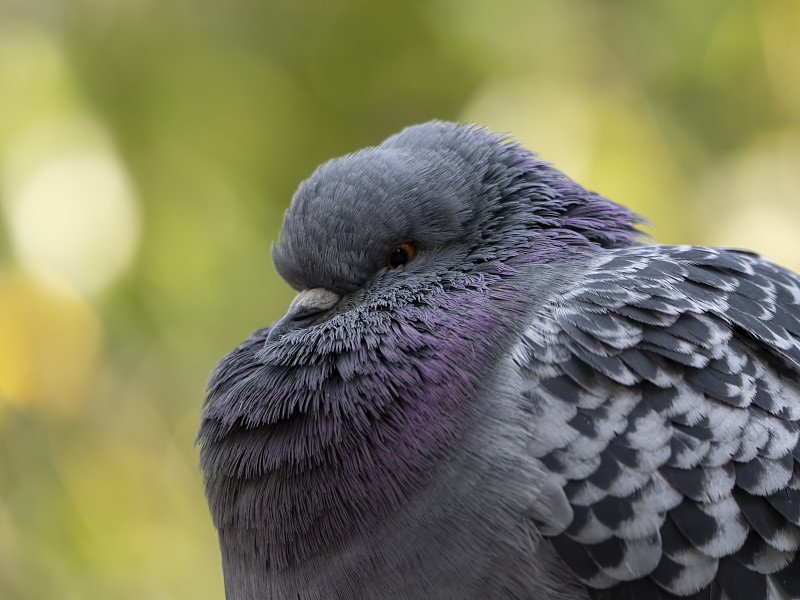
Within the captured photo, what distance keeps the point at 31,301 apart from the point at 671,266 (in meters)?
4.52

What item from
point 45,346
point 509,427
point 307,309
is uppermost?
point 307,309

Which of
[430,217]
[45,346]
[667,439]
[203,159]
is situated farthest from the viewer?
[203,159]

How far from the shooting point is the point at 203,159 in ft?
22.2

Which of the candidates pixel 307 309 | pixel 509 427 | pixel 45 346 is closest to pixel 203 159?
pixel 45 346

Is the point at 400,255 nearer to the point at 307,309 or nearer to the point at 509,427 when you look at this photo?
the point at 307,309

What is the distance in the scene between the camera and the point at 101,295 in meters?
6.13

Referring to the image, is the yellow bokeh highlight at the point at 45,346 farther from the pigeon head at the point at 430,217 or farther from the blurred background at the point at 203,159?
the pigeon head at the point at 430,217

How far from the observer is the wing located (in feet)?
8.70

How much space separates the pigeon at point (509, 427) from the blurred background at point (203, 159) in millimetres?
3192

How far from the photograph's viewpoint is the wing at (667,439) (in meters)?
2.65

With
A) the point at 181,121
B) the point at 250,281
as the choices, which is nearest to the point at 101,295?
the point at 250,281

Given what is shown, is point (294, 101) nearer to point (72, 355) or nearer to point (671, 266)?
point (72, 355)

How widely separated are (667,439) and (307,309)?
56.3 inches

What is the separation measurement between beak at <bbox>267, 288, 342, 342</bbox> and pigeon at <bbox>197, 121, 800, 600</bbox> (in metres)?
0.02
